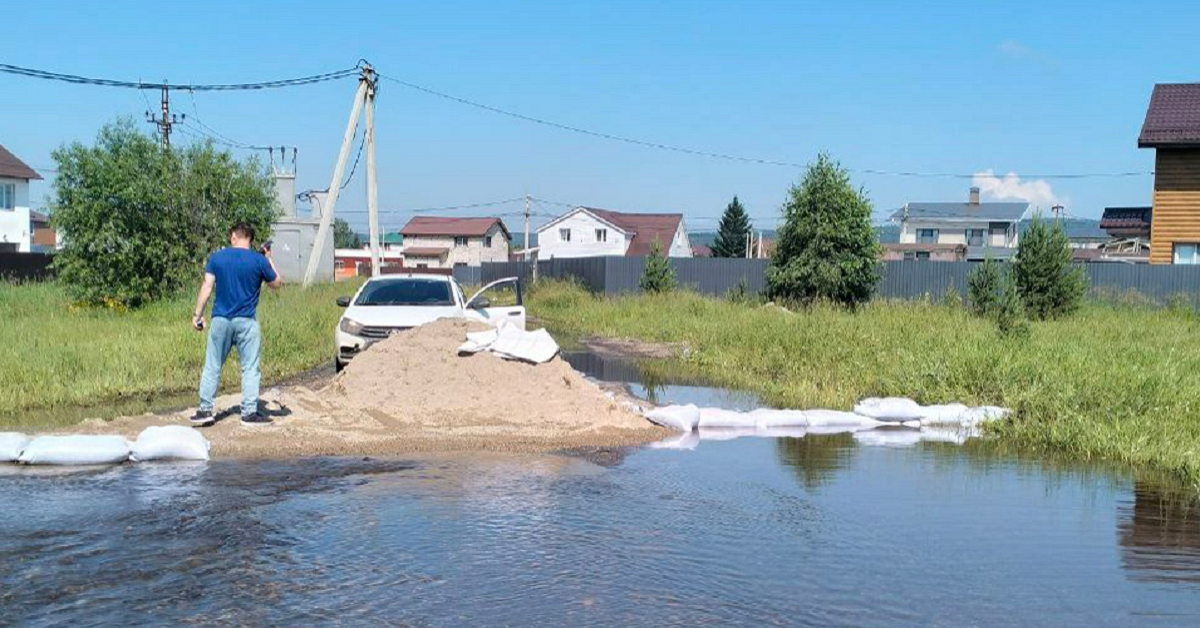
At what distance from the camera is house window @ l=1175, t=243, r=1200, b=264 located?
31344 millimetres

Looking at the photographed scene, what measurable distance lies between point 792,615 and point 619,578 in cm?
98

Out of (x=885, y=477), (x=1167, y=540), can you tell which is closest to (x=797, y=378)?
(x=885, y=477)

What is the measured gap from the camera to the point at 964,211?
83500 mm

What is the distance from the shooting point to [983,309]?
2731 centimetres

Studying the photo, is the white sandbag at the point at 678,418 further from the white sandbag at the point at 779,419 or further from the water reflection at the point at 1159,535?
the water reflection at the point at 1159,535

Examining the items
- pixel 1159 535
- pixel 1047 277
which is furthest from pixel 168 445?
pixel 1047 277

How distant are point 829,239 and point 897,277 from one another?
6229mm

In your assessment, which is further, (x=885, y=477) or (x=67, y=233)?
(x=67, y=233)

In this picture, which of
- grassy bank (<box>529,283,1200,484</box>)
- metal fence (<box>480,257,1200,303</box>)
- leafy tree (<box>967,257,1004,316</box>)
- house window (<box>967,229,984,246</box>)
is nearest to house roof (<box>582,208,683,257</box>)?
house window (<box>967,229,984,246</box>)

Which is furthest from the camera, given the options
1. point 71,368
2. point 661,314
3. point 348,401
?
point 661,314

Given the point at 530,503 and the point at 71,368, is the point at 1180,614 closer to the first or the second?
the point at 530,503

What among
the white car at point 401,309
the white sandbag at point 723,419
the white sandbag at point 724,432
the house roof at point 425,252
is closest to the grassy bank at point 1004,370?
the white sandbag at point 723,419

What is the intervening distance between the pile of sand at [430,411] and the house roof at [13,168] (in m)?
51.0

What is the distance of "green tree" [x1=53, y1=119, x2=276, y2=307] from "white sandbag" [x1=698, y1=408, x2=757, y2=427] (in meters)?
19.6
